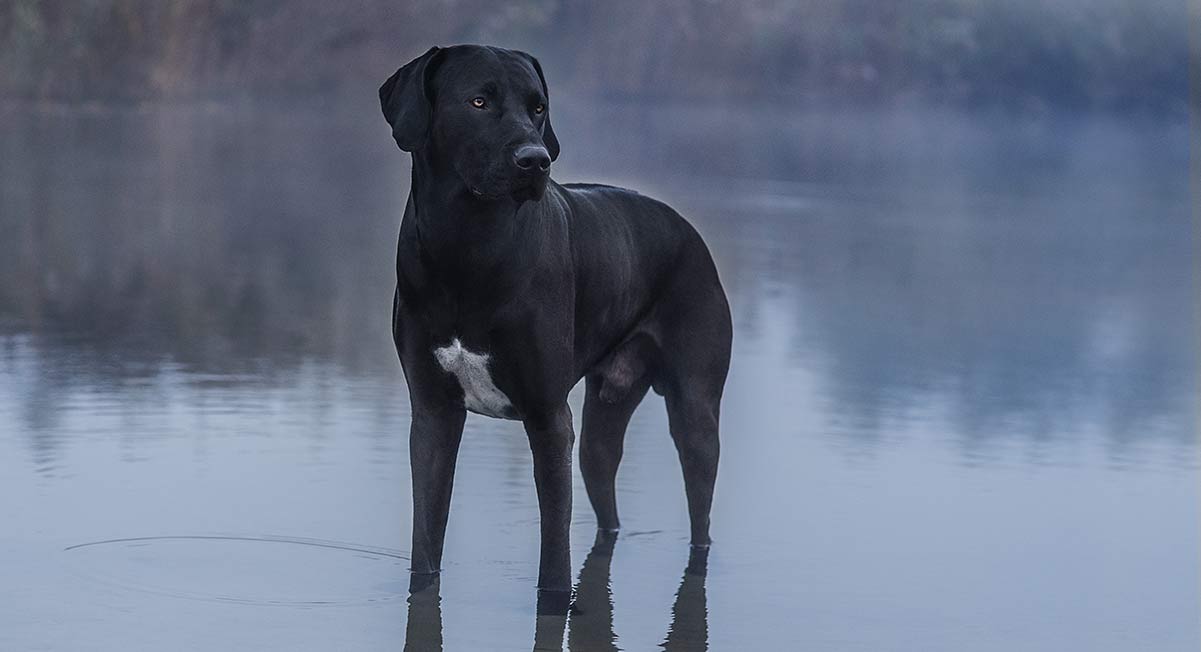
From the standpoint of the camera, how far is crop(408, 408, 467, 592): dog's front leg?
6094 millimetres

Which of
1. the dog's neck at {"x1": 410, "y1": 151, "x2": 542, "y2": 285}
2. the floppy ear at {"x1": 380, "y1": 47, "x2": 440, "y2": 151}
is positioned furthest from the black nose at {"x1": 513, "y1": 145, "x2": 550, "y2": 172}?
the floppy ear at {"x1": 380, "y1": 47, "x2": 440, "y2": 151}

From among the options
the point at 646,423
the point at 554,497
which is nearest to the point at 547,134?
the point at 554,497

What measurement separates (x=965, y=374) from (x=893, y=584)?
206 inches

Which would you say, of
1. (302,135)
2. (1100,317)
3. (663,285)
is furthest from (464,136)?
(302,135)

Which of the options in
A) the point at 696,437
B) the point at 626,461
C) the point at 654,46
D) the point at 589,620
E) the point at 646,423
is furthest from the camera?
the point at 654,46

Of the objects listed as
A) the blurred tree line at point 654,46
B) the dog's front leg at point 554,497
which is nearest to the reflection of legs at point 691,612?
the dog's front leg at point 554,497

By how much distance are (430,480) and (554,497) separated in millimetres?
398

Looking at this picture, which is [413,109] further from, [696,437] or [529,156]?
[696,437]

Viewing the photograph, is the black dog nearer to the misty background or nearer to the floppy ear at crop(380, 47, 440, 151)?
the floppy ear at crop(380, 47, 440, 151)

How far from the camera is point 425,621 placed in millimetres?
5961

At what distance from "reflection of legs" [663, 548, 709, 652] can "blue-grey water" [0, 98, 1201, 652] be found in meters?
0.02

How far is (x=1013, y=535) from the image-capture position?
752 cm

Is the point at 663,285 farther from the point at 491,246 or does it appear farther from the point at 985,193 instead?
the point at 985,193

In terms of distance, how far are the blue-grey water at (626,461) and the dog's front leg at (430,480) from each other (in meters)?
0.11
